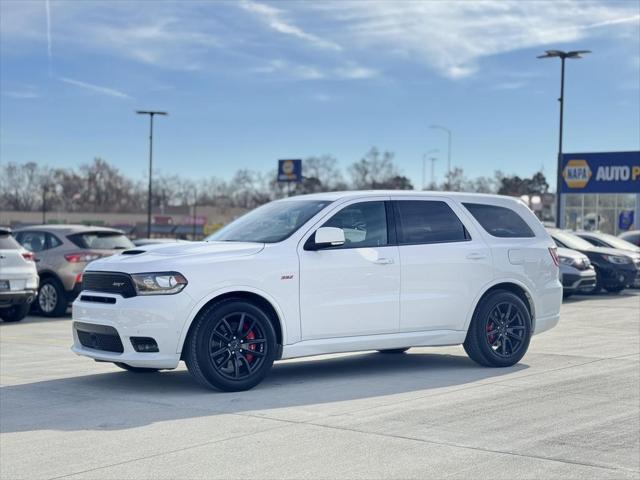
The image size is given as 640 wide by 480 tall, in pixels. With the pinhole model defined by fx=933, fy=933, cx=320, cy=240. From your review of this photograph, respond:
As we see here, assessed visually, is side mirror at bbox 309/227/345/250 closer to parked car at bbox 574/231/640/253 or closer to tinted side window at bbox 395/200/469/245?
tinted side window at bbox 395/200/469/245

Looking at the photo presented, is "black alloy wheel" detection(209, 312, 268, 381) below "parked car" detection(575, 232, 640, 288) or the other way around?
below

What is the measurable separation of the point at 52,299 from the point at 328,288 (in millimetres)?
9957

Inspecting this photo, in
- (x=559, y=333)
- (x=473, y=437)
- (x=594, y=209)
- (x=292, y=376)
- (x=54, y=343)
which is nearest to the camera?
(x=473, y=437)

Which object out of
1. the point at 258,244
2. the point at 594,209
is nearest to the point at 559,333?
the point at 258,244

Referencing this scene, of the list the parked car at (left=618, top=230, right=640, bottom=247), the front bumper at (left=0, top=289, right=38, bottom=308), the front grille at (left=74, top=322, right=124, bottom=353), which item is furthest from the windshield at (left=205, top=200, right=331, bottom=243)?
the parked car at (left=618, top=230, right=640, bottom=247)

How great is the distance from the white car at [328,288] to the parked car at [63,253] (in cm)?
829

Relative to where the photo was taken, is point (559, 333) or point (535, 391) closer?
point (535, 391)

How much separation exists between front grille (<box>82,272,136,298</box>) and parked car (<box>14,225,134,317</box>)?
8648mm

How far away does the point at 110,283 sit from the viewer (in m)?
8.57

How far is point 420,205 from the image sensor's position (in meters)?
9.94

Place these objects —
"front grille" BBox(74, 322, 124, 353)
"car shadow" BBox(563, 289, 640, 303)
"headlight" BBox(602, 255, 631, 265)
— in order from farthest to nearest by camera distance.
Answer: "headlight" BBox(602, 255, 631, 265) < "car shadow" BBox(563, 289, 640, 303) < "front grille" BBox(74, 322, 124, 353)

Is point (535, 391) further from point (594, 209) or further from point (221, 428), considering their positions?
point (594, 209)

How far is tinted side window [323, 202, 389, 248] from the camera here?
30.4 ft

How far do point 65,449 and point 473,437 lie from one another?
2881mm
